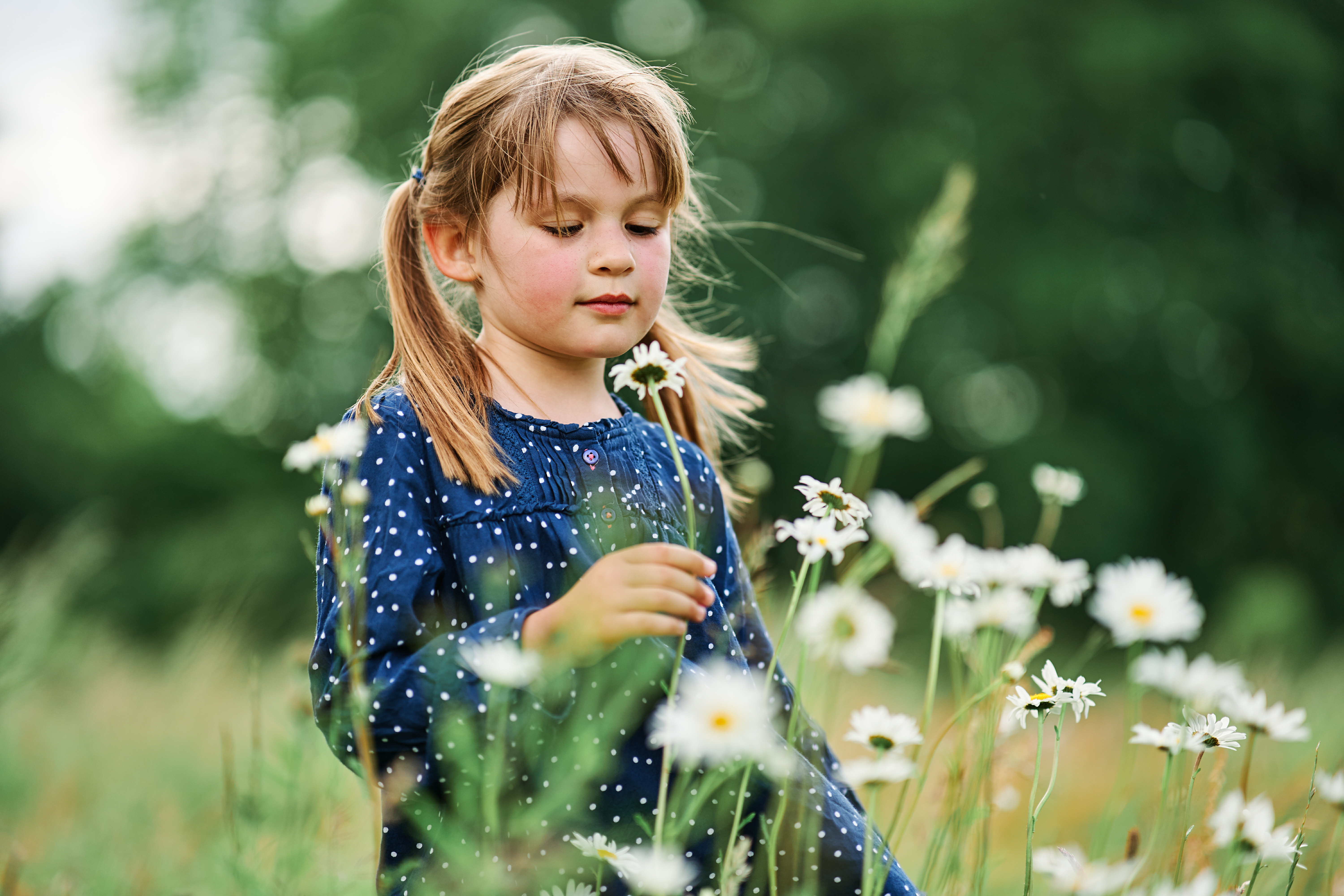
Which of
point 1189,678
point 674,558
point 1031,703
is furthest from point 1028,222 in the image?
point 674,558

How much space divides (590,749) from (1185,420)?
1169cm

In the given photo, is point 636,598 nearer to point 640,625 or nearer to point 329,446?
point 640,625

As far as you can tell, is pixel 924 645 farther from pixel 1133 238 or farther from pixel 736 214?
Result: pixel 1133 238

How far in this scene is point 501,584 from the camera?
1.50 m

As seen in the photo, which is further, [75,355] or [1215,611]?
[75,355]

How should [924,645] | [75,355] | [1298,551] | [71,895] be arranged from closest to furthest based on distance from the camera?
1. [71,895]
2. [924,645]
3. [1298,551]
4. [75,355]

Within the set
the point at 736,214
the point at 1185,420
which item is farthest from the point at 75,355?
the point at 1185,420

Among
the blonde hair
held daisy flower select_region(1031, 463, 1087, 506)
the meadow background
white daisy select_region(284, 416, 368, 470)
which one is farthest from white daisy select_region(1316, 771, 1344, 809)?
the meadow background

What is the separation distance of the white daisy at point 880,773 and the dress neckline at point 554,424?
29.4 inches

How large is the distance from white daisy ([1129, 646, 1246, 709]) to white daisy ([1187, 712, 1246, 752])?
22 centimetres

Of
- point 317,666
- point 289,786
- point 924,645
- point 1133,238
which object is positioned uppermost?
point 1133,238

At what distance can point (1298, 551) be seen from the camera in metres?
12.7

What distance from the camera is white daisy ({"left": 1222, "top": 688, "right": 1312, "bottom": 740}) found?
1469mm

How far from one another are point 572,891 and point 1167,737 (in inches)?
29.1
